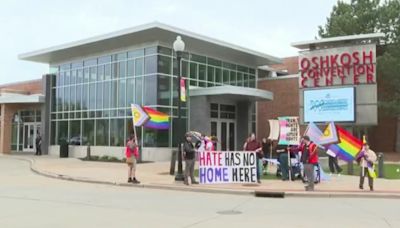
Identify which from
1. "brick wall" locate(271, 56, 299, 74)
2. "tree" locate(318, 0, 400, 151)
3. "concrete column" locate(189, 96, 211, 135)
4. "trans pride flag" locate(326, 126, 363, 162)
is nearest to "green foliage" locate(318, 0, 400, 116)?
"tree" locate(318, 0, 400, 151)

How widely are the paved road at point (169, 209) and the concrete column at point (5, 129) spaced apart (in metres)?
26.5

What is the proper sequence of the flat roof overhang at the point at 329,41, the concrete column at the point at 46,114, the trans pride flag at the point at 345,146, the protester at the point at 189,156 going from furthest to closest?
the concrete column at the point at 46,114
the flat roof overhang at the point at 329,41
the trans pride flag at the point at 345,146
the protester at the point at 189,156

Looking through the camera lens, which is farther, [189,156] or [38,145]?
[38,145]

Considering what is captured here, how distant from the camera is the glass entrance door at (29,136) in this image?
46375 millimetres

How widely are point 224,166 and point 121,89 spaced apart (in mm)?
17124

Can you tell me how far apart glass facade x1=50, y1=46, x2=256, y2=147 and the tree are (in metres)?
8.67

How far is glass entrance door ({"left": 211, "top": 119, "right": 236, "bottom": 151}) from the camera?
1452 inches

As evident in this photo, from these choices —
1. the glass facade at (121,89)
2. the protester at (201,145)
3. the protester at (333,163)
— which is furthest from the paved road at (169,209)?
the glass facade at (121,89)

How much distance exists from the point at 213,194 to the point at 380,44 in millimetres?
27674

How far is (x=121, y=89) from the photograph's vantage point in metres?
34.7

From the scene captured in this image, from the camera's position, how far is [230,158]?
19219 millimetres

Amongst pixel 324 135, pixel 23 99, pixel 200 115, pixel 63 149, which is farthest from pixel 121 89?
pixel 324 135

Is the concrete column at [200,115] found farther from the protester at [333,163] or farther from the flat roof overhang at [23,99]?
the flat roof overhang at [23,99]

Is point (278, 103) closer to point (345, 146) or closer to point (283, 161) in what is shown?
point (345, 146)
